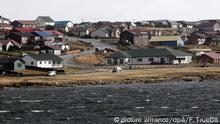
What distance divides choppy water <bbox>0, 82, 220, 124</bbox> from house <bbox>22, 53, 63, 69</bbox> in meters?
30.7

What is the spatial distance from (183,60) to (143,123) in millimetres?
99400

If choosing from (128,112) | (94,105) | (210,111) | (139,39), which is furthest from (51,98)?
(139,39)

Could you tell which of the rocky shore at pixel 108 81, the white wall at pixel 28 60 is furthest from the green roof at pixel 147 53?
the rocky shore at pixel 108 81

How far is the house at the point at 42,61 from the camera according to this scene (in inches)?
4712

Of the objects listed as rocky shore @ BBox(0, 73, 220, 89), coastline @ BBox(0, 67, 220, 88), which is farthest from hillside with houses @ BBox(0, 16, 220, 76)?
rocky shore @ BBox(0, 73, 220, 89)

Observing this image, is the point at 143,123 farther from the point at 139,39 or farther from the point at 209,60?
the point at 139,39

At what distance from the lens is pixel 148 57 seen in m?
144

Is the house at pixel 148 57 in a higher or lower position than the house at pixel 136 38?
lower

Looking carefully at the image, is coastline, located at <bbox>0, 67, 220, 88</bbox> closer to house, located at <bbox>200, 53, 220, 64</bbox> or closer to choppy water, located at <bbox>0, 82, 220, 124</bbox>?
choppy water, located at <bbox>0, 82, 220, 124</bbox>

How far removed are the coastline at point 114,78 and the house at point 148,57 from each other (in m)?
28.2

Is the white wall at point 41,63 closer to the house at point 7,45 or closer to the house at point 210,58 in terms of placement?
the house at point 7,45

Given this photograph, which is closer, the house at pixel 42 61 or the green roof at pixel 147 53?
the house at pixel 42 61

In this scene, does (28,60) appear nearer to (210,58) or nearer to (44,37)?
(210,58)

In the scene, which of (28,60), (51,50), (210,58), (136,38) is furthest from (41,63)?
(136,38)
